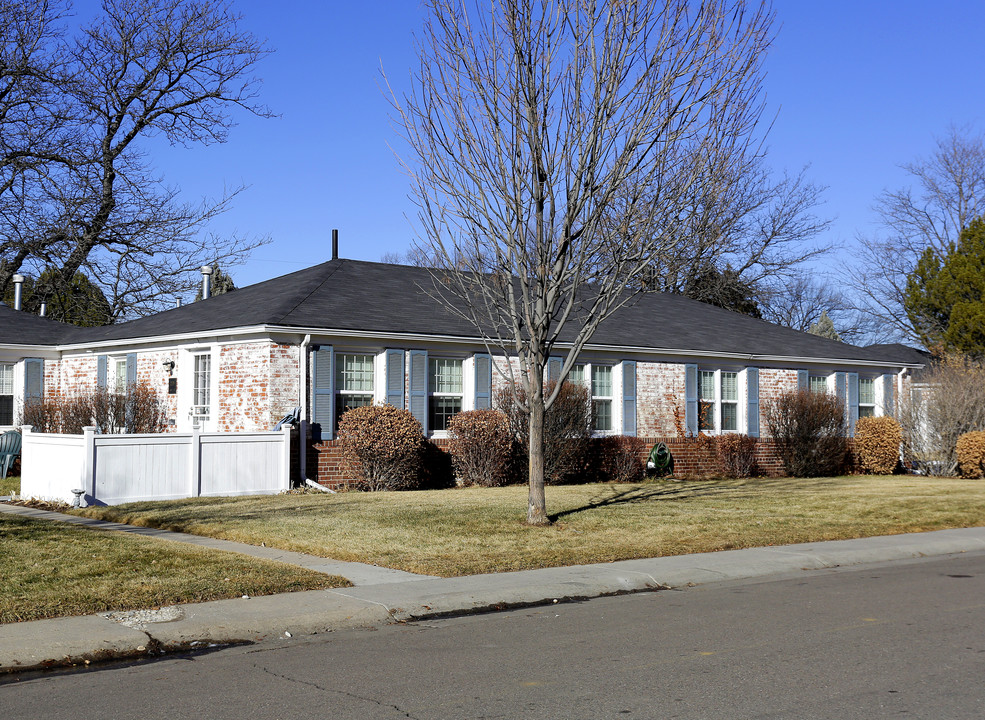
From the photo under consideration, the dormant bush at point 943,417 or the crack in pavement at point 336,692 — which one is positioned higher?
the dormant bush at point 943,417

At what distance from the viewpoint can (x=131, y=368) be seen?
22734 mm

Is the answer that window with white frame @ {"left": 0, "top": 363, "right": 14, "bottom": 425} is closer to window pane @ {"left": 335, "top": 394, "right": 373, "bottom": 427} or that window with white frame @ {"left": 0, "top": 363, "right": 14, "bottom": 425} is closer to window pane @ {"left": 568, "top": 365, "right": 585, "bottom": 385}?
window pane @ {"left": 335, "top": 394, "right": 373, "bottom": 427}

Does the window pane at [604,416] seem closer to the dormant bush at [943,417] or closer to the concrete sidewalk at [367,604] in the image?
the dormant bush at [943,417]

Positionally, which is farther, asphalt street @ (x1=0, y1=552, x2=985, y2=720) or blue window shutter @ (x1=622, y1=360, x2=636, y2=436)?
blue window shutter @ (x1=622, y1=360, x2=636, y2=436)

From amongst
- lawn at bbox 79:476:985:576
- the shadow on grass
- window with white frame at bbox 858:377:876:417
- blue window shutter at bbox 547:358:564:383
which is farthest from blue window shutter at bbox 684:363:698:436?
window with white frame at bbox 858:377:876:417

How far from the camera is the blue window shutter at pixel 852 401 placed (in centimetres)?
2773

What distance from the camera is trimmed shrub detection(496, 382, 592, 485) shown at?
2127 centimetres

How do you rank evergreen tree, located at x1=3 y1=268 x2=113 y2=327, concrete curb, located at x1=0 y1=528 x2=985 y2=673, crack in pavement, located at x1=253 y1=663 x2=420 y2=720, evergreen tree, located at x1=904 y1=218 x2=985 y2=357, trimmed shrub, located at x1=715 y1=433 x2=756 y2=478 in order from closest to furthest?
crack in pavement, located at x1=253 y1=663 x2=420 y2=720 < concrete curb, located at x1=0 y1=528 x2=985 y2=673 < trimmed shrub, located at x1=715 y1=433 x2=756 y2=478 < evergreen tree, located at x1=904 y1=218 x2=985 y2=357 < evergreen tree, located at x1=3 y1=268 x2=113 y2=327

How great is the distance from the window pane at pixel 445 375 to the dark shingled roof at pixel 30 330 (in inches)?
392

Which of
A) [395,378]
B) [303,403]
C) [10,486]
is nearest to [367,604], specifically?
[303,403]

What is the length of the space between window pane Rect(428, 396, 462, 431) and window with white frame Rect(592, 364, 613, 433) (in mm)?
3685

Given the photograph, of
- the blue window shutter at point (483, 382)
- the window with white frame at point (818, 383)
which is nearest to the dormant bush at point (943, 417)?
the window with white frame at point (818, 383)

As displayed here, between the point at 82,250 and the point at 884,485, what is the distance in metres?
20.9

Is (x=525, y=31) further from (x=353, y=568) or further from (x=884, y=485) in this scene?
(x=884, y=485)
